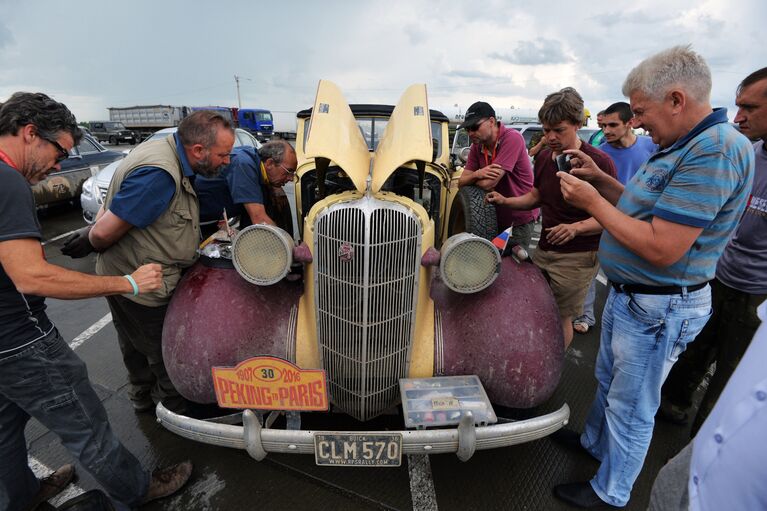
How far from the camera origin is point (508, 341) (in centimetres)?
203

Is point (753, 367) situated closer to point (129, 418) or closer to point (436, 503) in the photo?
point (436, 503)

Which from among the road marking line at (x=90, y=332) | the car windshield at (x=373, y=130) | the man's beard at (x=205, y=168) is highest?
the car windshield at (x=373, y=130)

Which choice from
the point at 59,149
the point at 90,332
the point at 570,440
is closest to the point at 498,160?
the point at 570,440

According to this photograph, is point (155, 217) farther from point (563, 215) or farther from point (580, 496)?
point (580, 496)

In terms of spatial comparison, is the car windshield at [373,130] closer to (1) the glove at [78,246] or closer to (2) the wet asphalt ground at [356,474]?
(1) the glove at [78,246]

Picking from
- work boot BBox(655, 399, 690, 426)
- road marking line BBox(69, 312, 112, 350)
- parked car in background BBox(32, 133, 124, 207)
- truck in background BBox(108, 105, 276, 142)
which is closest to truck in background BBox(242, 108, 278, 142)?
truck in background BBox(108, 105, 276, 142)

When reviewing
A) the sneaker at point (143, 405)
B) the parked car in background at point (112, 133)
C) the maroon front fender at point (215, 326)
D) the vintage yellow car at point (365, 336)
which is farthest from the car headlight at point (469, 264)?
the parked car in background at point (112, 133)

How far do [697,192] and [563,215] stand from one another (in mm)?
1263

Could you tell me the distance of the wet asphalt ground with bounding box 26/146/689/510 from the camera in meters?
2.13

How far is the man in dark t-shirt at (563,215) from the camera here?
250 centimetres

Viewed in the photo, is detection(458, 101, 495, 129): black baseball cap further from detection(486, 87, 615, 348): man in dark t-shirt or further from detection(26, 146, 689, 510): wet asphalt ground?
detection(26, 146, 689, 510): wet asphalt ground

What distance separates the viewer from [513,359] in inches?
79.0

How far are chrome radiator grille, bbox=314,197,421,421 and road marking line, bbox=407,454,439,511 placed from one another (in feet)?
1.57

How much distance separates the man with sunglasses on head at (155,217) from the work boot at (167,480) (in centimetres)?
37
